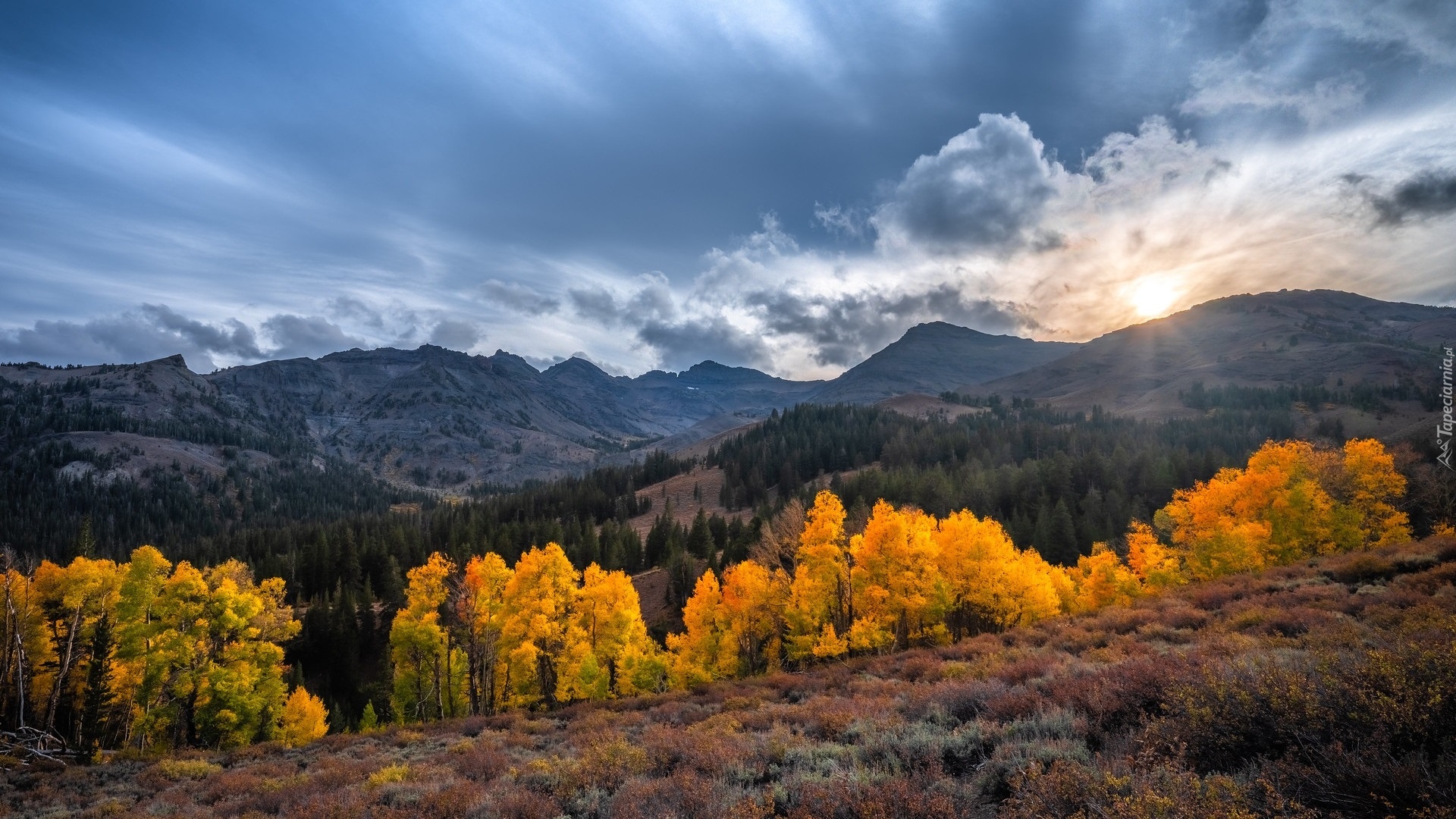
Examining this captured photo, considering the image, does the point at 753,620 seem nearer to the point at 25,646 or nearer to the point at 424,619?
the point at 424,619

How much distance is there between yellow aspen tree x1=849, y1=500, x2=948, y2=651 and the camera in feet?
112

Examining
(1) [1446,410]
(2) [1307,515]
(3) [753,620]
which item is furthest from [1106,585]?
(3) [753,620]

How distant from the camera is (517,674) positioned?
41.5m

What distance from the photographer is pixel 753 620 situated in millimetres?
43969

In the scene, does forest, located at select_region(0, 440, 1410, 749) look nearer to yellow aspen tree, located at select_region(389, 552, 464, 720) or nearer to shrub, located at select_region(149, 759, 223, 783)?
yellow aspen tree, located at select_region(389, 552, 464, 720)

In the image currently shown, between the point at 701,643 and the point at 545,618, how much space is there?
15.3 metres

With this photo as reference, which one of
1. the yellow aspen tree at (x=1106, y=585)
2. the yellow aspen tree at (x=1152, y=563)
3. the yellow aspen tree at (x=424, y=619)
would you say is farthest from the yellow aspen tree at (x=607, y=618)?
the yellow aspen tree at (x=1152, y=563)

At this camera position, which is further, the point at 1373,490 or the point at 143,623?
the point at 1373,490

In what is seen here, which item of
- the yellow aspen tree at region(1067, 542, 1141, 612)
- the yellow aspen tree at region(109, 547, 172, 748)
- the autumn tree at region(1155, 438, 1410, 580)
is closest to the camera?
the yellow aspen tree at region(109, 547, 172, 748)

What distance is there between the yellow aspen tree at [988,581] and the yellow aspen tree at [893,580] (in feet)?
5.73

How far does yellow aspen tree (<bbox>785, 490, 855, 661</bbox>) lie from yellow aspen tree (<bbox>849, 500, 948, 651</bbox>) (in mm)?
1110

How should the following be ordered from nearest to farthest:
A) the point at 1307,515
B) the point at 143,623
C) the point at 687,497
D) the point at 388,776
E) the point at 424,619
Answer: the point at 388,776, the point at 143,623, the point at 424,619, the point at 1307,515, the point at 687,497

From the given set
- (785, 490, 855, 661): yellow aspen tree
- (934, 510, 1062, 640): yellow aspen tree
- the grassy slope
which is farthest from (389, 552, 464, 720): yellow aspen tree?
(934, 510, 1062, 640): yellow aspen tree

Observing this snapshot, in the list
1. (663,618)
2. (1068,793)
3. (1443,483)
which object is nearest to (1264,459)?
(1443,483)
